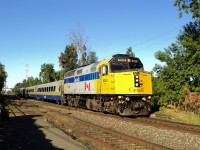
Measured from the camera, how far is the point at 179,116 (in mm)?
18000

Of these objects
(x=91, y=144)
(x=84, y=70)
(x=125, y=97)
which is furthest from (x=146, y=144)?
(x=84, y=70)

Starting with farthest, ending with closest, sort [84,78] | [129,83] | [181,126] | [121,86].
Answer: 1. [84,78]
2. [129,83]
3. [121,86]
4. [181,126]

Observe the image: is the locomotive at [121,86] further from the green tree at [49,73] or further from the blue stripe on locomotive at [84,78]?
the green tree at [49,73]

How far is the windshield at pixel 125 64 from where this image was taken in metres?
18.9

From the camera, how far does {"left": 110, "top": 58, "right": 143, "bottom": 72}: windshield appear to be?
18.9 meters

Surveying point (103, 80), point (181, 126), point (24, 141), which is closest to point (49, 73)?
point (103, 80)

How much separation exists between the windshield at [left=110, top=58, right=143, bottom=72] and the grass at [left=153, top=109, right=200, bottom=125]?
142 inches

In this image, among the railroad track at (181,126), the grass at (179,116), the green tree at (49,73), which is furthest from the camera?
the green tree at (49,73)

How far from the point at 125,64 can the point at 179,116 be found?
4967 mm

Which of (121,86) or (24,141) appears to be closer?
(24,141)

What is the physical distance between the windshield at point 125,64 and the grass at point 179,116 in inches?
142

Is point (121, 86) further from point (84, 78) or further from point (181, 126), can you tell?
point (84, 78)

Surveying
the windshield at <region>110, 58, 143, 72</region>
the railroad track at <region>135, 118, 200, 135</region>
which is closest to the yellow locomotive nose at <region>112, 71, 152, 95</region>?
the windshield at <region>110, 58, 143, 72</region>

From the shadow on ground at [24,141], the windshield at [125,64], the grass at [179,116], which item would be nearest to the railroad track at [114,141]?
the shadow on ground at [24,141]
